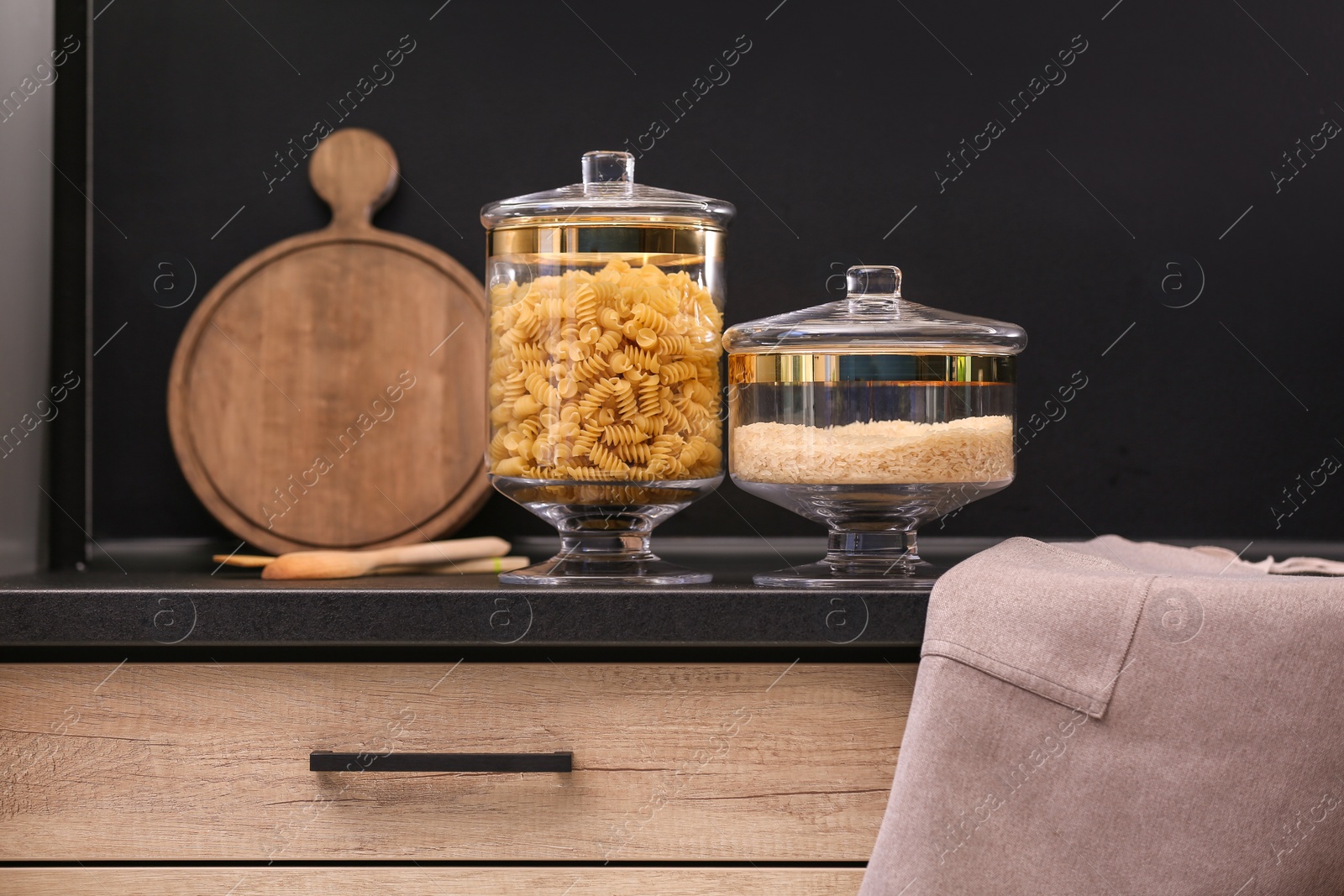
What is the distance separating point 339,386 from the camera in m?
1.10

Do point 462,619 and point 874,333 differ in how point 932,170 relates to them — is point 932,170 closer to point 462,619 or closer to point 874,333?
point 874,333

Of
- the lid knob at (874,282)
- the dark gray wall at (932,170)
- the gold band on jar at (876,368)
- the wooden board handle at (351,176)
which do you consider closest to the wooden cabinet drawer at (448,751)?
the gold band on jar at (876,368)

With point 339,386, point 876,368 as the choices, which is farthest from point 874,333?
point 339,386

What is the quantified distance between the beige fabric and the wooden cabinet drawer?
8cm

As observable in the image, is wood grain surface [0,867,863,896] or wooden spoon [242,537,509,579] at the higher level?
wooden spoon [242,537,509,579]

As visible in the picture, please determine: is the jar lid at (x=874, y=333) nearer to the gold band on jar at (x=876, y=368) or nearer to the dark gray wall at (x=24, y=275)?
the gold band on jar at (x=876, y=368)

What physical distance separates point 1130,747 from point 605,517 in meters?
0.41

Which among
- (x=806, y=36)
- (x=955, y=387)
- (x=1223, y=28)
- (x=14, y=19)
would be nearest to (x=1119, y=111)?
(x=1223, y=28)

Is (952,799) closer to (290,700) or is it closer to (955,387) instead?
(955,387)

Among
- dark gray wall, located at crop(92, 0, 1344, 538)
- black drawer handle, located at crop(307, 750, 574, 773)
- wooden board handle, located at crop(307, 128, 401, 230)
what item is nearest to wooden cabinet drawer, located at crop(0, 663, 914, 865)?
black drawer handle, located at crop(307, 750, 574, 773)

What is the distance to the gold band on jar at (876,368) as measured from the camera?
827 mm

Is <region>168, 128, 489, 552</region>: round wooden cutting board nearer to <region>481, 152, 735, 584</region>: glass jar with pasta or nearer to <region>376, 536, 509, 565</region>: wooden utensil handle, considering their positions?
<region>376, 536, 509, 565</region>: wooden utensil handle

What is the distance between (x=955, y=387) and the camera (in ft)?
2.76

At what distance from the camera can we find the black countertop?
0.73 meters
